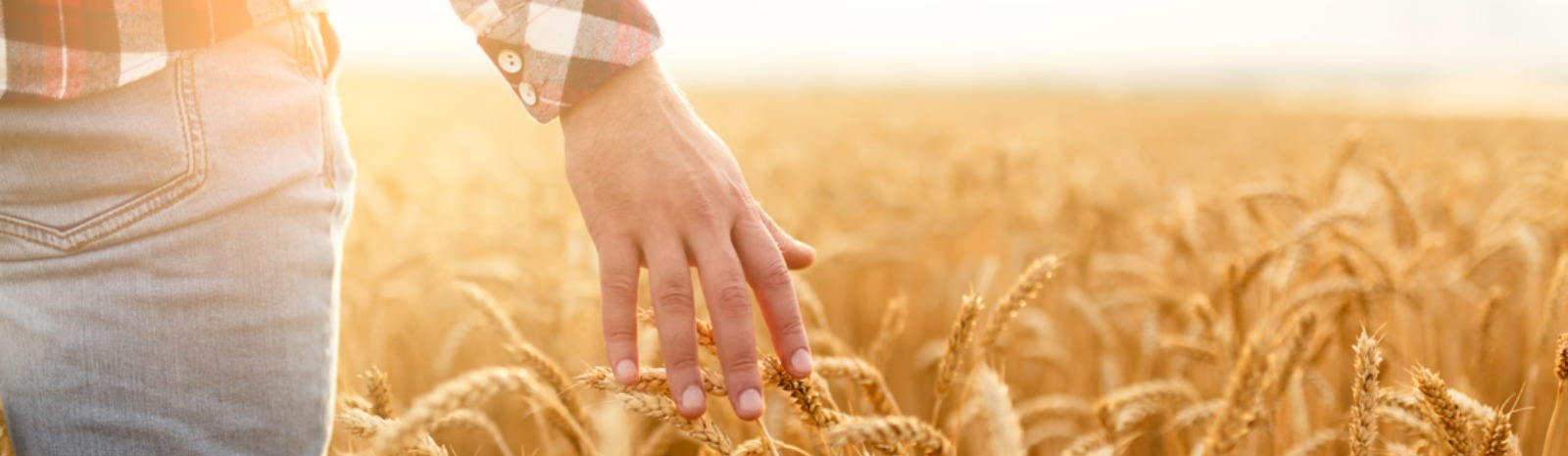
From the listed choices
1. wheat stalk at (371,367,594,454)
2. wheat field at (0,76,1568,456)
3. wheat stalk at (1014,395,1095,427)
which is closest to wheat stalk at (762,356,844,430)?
wheat field at (0,76,1568,456)

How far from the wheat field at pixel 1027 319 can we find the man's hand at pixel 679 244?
5 cm

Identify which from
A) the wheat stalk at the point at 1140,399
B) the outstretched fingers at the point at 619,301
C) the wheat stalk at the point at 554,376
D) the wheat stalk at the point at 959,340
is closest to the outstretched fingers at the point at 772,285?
the outstretched fingers at the point at 619,301

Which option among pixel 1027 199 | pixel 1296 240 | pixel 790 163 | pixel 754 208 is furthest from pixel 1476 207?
pixel 754 208

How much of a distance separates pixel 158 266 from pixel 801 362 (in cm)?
71

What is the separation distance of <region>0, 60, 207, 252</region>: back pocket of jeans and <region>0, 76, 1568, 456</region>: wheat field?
0.99 ft

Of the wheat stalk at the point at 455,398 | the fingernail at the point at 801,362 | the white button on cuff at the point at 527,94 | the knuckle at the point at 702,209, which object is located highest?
the white button on cuff at the point at 527,94

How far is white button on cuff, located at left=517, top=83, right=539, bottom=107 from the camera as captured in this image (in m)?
1.23

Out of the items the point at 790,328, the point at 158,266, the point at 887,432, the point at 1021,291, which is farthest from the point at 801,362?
the point at 158,266

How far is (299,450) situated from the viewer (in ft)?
4.06

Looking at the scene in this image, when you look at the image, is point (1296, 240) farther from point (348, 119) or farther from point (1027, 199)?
point (348, 119)

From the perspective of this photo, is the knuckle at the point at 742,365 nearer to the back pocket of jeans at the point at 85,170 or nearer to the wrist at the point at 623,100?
the wrist at the point at 623,100

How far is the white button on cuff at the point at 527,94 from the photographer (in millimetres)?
1226

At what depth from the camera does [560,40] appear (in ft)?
3.92

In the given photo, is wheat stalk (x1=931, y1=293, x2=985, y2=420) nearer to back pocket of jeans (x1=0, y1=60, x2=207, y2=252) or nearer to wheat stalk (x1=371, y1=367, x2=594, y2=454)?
wheat stalk (x1=371, y1=367, x2=594, y2=454)
